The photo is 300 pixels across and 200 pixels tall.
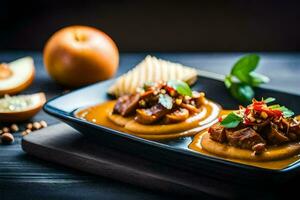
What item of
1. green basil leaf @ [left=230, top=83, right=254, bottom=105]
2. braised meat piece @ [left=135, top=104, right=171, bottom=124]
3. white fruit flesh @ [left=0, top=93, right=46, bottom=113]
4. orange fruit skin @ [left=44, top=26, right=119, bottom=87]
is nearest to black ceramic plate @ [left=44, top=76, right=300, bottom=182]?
green basil leaf @ [left=230, top=83, right=254, bottom=105]

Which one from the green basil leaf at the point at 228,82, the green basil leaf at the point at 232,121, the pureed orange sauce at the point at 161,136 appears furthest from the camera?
the green basil leaf at the point at 228,82

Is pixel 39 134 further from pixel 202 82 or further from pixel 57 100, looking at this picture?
pixel 202 82

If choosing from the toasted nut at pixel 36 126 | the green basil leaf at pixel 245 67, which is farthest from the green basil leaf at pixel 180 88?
the toasted nut at pixel 36 126

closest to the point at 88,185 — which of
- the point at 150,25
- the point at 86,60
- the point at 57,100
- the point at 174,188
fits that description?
the point at 174,188

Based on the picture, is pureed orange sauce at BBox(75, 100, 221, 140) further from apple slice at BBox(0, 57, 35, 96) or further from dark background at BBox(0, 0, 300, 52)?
dark background at BBox(0, 0, 300, 52)

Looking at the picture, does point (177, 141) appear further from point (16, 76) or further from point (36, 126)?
point (16, 76)

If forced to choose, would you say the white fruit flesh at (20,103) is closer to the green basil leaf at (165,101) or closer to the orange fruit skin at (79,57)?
the orange fruit skin at (79,57)

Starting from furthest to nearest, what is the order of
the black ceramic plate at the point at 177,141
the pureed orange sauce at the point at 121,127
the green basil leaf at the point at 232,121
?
the pureed orange sauce at the point at 121,127 < the green basil leaf at the point at 232,121 < the black ceramic plate at the point at 177,141
